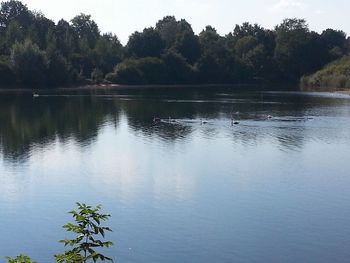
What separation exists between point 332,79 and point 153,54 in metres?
46.8

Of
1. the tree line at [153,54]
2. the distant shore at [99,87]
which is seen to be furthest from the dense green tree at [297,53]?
the distant shore at [99,87]

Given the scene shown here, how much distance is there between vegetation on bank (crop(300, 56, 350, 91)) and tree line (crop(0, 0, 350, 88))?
13.9 m

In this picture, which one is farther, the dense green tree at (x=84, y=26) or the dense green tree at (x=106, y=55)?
the dense green tree at (x=84, y=26)

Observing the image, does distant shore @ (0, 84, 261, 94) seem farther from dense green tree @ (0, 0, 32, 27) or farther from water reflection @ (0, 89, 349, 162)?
dense green tree @ (0, 0, 32, 27)

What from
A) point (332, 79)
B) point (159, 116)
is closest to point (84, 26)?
point (332, 79)

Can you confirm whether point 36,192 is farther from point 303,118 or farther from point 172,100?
point 172,100

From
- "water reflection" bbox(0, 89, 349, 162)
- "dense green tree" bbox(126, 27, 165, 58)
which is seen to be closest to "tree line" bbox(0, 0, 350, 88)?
"dense green tree" bbox(126, 27, 165, 58)

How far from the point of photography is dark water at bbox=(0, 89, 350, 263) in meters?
25.4

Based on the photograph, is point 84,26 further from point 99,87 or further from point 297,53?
point 297,53

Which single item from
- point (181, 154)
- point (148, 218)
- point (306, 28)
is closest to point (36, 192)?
point (148, 218)

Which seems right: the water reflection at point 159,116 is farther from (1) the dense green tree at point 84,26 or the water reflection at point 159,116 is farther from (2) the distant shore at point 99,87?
(1) the dense green tree at point 84,26

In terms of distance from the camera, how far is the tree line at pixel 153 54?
124500 mm

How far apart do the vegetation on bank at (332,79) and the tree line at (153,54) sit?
13.9 meters

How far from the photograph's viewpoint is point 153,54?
15338cm
